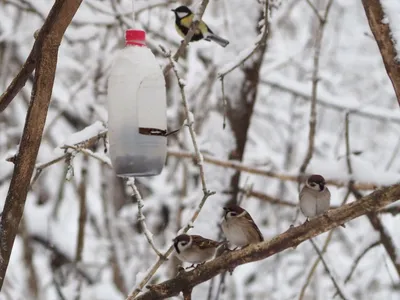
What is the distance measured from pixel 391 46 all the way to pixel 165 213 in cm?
512

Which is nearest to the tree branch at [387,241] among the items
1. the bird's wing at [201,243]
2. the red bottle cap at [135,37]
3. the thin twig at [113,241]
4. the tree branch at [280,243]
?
the bird's wing at [201,243]

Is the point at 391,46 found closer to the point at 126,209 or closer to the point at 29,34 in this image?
the point at 29,34

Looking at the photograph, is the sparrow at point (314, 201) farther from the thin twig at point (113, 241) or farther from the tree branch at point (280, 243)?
the thin twig at point (113, 241)

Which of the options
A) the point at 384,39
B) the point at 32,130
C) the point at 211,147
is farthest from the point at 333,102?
the point at 32,130

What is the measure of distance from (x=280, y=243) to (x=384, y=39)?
30.8 inches

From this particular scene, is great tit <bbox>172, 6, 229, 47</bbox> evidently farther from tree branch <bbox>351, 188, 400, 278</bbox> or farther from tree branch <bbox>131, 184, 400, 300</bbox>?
tree branch <bbox>131, 184, 400, 300</bbox>

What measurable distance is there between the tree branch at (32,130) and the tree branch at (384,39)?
103 cm

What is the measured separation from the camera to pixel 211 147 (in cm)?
454

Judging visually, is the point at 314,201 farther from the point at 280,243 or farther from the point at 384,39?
the point at 384,39

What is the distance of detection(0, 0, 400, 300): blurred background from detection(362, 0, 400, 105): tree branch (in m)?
0.83

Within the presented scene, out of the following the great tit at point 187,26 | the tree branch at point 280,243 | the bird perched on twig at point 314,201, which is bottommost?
the tree branch at point 280,243

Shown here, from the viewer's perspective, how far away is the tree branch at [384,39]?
93.1 inches

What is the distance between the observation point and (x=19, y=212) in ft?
7.36

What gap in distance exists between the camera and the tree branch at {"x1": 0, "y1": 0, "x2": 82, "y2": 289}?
223 centimetres
